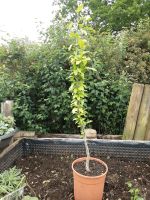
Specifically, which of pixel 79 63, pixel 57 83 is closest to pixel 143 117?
pixel 57 83

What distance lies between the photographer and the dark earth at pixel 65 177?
10.2 feet

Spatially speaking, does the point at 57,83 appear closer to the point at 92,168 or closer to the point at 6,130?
the point at 6,130

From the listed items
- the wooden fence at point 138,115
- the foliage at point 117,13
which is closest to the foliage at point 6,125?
the wooden fence at point 138,115

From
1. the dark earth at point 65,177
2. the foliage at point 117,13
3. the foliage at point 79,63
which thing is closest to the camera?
the foliage at point 79,63

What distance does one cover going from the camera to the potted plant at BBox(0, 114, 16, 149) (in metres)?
3.66

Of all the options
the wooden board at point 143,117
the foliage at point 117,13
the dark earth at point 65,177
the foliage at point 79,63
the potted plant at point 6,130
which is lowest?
the dark earth at point 65,177

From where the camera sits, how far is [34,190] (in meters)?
3.16

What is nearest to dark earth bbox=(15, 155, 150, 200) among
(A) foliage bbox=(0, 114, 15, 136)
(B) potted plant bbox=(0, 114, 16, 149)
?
(B) potted plant bbox=(0, 114, 16, 149)

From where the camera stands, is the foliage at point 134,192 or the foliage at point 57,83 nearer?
the foliage at point 134,192

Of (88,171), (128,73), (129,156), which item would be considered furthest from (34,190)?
(128,73)

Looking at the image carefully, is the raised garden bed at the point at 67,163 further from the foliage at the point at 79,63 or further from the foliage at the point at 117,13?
the foliage at the point at 117,13

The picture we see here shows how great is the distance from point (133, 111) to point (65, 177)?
1421 mm

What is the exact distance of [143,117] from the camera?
13.7 ft

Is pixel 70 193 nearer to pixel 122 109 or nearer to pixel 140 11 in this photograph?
pixel 122 109
